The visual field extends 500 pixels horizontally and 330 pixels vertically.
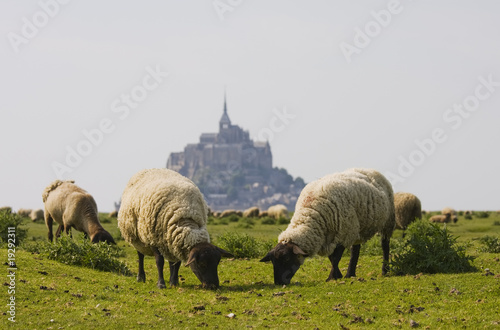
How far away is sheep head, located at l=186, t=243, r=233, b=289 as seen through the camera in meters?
11.4

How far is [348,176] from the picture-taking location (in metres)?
13.5

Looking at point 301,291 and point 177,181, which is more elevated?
point 177,181

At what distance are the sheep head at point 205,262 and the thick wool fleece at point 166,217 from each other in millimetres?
260

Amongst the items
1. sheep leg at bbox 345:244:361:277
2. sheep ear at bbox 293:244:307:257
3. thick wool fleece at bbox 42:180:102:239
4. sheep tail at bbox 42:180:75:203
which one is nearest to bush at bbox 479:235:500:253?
sheep leg at bbox 345:244:361:277

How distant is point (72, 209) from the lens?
64.5ft

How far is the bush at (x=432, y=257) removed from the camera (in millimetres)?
12617

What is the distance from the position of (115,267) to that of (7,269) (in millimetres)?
2710

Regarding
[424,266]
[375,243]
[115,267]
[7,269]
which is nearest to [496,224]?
[375,243]

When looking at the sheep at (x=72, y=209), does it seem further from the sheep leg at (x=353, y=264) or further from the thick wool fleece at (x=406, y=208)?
the thick wool fleece at (x=406, y=208)

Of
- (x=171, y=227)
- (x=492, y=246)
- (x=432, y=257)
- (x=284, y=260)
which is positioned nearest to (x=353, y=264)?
(x=432, y=257)

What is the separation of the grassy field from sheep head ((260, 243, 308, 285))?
0.82 feet

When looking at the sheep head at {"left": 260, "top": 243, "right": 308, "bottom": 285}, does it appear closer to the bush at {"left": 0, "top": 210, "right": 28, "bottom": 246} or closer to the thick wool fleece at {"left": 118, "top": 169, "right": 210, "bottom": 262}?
the thick wool fleece at {"left": 118, "top": 169, "right": 210, "bottom": 262}

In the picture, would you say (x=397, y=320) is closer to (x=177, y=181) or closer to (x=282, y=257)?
(x=282, y=257)

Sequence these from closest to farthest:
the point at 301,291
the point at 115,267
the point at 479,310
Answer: the point at 479,310 → the point at 301,291 → the point at 115,267
